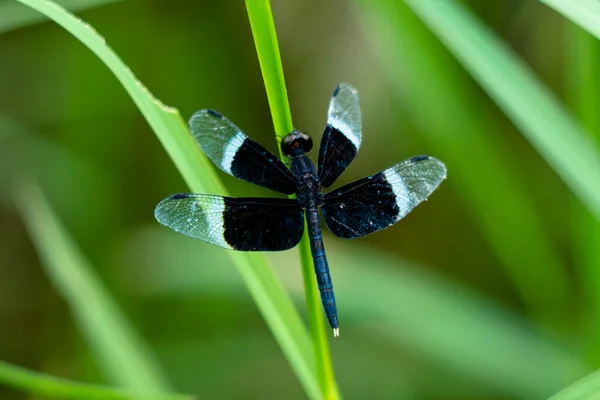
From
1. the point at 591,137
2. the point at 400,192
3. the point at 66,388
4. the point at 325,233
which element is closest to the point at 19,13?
the point at 66,388

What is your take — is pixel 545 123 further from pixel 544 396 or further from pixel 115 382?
pixel 115 382

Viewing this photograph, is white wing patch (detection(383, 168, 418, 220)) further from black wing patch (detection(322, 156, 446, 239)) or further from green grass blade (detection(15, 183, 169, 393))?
green grass blade (detection(15, 183, 169, 393))

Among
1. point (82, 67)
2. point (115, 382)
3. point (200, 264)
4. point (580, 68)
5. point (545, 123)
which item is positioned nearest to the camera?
point (545, 123)

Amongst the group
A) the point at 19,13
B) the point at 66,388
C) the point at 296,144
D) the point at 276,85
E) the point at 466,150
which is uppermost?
the point at 19,13

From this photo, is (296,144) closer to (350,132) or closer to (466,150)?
(350,132)

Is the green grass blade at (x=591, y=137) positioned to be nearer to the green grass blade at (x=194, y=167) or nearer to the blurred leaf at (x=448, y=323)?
the blurred leaf at (x=448, y=323)

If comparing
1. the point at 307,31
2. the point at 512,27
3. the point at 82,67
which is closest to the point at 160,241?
the point at 82,67
